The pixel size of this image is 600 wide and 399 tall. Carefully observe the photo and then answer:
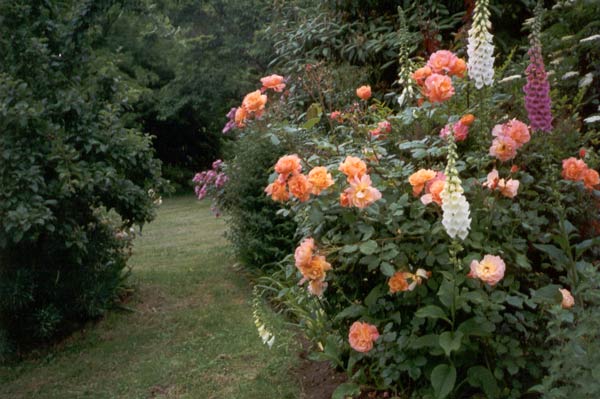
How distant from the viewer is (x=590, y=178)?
9.36ft

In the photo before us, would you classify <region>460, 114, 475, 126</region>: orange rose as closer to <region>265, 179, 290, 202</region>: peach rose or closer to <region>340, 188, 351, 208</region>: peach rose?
<region>340, 188, 351, 208</region>: peach rose

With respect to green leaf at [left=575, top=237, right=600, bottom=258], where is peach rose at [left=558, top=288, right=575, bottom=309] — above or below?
below

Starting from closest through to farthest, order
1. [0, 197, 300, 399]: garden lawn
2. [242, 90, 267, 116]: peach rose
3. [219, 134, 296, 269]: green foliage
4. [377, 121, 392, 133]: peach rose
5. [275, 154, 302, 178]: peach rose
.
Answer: [275, 154, 302, 178]: peach rose
[242, 90, 267, 116]: peach rose
[377, 121, 392, 133]: peach rose
[0, 197, 300, 399]: garden lawn
[219, 134, 296, 269]: green foliage

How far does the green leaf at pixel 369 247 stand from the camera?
272cm

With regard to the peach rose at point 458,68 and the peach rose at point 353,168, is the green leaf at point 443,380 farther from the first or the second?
the peach rose at point 458,68

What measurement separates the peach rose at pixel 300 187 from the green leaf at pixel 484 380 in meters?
1.03

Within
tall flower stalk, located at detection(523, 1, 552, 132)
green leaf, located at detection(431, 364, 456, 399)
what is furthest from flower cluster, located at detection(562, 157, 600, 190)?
green leaf, located at detection(431, 364, 456, 399)

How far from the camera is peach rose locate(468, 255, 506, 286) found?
2.51m

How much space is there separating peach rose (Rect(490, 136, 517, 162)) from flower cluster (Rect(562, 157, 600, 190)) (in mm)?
240

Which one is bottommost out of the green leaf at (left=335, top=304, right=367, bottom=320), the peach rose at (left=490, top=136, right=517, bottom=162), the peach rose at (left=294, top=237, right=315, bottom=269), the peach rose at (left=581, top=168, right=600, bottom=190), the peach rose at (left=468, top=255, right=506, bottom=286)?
the green leaf at (left=335, top=304, right=367, bottom=320)

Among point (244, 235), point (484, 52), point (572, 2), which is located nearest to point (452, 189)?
point (484, 52)

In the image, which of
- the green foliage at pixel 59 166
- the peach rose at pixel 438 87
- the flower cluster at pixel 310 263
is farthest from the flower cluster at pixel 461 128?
the green foliage at pixel 59 166

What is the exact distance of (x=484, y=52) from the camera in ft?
9.98

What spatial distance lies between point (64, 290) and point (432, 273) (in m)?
3.09
